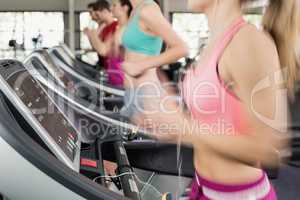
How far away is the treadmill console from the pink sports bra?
409mm

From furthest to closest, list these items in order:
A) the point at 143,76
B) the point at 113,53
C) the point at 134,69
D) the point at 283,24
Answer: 1. the point at 113,53
2. the point at 143,76
3. the point at 134,69
4. the point at 283,24

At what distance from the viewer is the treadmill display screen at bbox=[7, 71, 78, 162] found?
1411mm

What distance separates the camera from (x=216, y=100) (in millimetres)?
1174

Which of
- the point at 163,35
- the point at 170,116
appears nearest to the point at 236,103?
the point at 170,116

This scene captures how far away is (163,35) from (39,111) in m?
0.99

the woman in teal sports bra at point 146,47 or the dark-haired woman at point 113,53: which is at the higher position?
the woman in teal sports bra at point 146,47

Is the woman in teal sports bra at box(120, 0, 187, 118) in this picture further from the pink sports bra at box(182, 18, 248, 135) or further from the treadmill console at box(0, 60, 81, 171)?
the pink sports bra at box(182, 18, 248, 135)

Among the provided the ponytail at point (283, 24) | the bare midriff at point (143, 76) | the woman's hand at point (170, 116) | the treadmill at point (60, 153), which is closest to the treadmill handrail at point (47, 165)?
the treadmill at point (60, 153)

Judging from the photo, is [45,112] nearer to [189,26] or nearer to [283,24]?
[283,24]

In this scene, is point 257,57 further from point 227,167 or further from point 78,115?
point 78,115

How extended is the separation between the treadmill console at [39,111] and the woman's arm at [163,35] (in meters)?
0.51

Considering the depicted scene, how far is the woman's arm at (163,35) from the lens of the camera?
2.20 m

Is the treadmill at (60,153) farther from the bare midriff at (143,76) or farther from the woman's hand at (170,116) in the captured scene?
the bare midriff at (143,76)

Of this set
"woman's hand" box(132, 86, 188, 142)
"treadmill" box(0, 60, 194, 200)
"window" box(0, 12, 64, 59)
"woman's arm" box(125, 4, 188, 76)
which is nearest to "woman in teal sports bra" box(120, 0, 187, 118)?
"woman's arm" box(125, 4, 188, 76)
